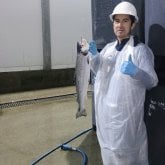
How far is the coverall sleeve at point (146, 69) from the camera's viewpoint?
7.06ft

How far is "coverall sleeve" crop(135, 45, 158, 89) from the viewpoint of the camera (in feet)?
7.06

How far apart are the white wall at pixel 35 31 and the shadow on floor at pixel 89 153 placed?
248 centimetres

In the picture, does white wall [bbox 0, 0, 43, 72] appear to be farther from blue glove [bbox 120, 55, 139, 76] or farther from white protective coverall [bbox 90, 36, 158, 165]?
blue glove [bbox 120, 55, 139, 76]

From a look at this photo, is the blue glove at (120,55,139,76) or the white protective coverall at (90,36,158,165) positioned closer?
the blue glove at (120,55,139,76)

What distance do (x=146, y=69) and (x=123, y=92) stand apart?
207mm

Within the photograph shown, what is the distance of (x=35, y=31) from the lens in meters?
5.81

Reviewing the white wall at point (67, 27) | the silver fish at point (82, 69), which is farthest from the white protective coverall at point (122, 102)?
the white wall at point (67, 27)

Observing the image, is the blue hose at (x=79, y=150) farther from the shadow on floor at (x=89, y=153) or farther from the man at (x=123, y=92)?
the man at (x=123, y=92)

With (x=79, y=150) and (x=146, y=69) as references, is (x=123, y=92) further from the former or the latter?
(x=79, y=150)

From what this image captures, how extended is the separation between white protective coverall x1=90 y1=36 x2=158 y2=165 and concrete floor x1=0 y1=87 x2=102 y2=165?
0.84m

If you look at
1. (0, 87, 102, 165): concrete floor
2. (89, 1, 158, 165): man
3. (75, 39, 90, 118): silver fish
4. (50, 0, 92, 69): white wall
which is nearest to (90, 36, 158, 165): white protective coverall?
(89, 1, 158, 165): man

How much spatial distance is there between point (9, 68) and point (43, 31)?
0.83 metres

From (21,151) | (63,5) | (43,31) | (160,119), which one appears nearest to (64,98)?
(43,31)

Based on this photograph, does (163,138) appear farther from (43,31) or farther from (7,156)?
(43,31)
